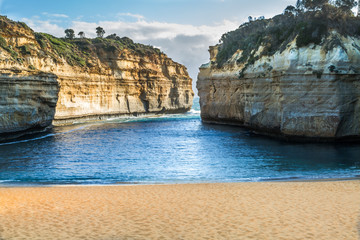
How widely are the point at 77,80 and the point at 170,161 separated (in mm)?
42741

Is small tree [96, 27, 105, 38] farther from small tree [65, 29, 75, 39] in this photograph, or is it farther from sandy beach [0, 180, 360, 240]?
sandy beach [0, 180, 360, 240]

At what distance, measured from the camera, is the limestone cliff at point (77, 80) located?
1394 inches

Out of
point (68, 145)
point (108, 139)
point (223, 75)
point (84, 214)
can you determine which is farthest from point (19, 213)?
point (223, 75)

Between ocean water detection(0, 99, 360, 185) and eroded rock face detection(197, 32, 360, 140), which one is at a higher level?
eroded rock face detection(197, 32, 360, 140)

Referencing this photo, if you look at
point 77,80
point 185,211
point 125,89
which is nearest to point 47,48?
point 77,80

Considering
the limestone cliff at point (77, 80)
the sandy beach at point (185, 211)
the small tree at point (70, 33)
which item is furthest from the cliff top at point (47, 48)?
the sandy beach at point (185, 211)

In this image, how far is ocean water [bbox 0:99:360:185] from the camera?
18.5 metres

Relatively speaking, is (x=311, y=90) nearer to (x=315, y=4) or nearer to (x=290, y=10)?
(x=315, y=4)

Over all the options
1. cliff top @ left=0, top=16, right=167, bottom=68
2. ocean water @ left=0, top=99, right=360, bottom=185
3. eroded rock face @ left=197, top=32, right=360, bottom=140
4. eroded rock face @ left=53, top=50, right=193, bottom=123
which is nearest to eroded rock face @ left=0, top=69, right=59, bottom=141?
ocean water @ left=0, top=99, right=360, bottom=185

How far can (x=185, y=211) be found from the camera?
11.5m

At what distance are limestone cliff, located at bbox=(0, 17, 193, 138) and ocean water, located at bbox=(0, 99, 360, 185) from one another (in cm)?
626

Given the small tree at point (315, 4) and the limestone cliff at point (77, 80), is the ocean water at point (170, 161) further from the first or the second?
the small tree at point (315, 4)

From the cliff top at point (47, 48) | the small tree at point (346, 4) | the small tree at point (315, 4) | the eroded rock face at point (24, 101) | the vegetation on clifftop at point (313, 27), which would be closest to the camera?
the vegetation on clifftop at point (313, 27)

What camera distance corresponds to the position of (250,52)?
44.5 metres
